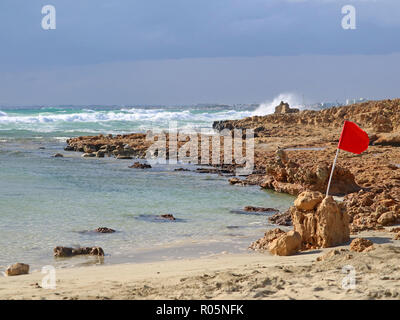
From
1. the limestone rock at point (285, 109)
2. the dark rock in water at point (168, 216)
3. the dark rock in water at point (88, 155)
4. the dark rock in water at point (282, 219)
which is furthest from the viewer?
the limestone rock at point (285, 109)

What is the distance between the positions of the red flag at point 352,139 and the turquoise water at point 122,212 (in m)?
2.67

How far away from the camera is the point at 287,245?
29.1ft

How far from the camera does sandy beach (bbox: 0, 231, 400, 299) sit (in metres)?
6.08

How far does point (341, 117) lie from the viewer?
38.9 metres

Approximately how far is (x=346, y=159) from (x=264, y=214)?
8842 millimetres

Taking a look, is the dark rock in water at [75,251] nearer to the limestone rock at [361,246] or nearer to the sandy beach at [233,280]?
the sandy beach at [233,280]

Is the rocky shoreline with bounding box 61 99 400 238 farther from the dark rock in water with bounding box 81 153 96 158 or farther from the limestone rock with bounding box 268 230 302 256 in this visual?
the limestone rock with bounding box 268 230 302 256

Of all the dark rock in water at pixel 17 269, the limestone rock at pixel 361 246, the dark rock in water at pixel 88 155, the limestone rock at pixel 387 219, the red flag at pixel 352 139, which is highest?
the red flag at pixel 352 139

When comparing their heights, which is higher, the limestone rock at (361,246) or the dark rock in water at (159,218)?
the limestone rock at (361,246)

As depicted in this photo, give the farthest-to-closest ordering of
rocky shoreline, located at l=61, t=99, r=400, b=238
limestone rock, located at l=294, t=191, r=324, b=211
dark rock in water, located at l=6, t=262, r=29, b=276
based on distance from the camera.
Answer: rocky shoreline, located at l=61, t=99, r=400, b=238, limestone rock, located at l=294, t=191, r=324, b=211, dark rock in water, located at l=6, t=262, r=29, b=276

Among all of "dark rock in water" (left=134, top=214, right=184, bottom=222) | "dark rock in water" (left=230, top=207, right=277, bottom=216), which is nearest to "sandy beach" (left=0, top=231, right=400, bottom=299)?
"dark rock in water" (left=134, top=214, right=184, bottom=222)

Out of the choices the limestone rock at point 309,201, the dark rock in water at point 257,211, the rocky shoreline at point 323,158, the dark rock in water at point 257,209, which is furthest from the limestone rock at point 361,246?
the dark rock in water at point 257,209

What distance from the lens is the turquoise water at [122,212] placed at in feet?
33.0

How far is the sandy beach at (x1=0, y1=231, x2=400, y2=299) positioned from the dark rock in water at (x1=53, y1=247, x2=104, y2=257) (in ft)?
2.90
